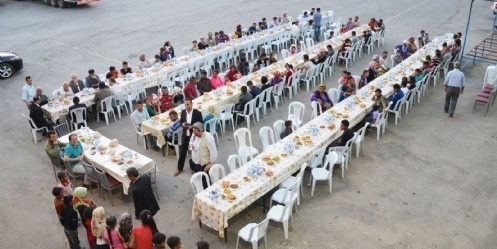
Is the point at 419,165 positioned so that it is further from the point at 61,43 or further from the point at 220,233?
the point at 61,43

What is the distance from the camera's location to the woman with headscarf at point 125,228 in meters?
7.12

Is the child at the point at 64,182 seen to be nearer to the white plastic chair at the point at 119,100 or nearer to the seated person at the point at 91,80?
the white plastic chair at the point at 119,100

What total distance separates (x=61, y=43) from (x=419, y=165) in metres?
18.0

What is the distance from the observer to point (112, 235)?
7.22 meters

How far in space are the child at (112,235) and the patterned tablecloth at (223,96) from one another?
4.61 metres

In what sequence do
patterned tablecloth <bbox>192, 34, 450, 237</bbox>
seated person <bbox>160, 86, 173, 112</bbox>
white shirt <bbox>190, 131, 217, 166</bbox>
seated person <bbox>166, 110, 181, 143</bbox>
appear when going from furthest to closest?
seated person <bbox>160, 86, 173, 112</bbox> → seated person <bbox>166, 110, 181, 143</bbox> → white shirt <bbox>190, 131, 217, 166</bbox> → patterned tablecloth <bbox>192, 34, 450, 237</bbox>

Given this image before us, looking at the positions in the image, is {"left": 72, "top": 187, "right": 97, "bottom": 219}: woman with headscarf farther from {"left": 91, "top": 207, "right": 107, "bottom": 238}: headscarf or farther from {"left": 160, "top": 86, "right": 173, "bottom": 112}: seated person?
{"left": 160, "top": 86, "right": 173, "bottom": 112}: seated person

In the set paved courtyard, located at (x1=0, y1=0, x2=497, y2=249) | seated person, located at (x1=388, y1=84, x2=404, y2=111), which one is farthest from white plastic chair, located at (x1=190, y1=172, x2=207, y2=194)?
seated person, located at (x1=388, y1=84, x2=404, y2=111)

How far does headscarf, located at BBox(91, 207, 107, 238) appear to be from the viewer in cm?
725

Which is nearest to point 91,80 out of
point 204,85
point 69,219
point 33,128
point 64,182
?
point 33,128

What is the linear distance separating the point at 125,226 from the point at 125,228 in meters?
0.04

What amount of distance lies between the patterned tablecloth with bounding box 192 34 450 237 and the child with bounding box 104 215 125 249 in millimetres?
1874

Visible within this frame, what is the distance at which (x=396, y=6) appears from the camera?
90.5 ft

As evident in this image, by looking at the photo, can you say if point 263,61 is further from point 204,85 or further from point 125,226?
point 125,226
